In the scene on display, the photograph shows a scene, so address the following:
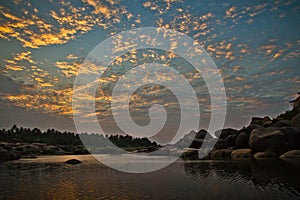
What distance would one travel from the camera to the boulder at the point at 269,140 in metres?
44.5

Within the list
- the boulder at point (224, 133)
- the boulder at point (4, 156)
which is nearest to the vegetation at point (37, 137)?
the boulder at point (4, 156)

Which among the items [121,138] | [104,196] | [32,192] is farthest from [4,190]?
[121,138]

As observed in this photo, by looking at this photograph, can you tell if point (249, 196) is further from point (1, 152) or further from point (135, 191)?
point (1, 152)

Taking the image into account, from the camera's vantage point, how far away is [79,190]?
831 inches

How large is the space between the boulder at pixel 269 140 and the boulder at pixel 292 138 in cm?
71

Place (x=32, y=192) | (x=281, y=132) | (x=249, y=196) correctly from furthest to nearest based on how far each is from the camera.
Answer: (x=281, y=132)
(x=32, y=192)
(x=249, y=196)

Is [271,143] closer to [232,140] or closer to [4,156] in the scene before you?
[232,140]

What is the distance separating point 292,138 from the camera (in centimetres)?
4416

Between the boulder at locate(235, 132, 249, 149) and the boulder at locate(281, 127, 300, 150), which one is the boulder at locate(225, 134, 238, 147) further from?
the boulder at locate(281, 127, 300, 150)

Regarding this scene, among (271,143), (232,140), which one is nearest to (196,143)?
(232,140)

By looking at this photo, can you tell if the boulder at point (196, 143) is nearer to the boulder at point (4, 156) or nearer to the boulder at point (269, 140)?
the boulder at point (269, 140)

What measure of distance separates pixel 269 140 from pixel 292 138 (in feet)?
12.5

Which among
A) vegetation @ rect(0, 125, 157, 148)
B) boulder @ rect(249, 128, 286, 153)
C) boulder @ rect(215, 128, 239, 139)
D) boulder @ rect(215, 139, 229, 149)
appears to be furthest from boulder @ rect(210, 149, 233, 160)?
vegetation @ rect(0, 125, 157, 148)

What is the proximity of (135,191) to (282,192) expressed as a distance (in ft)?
36.0
